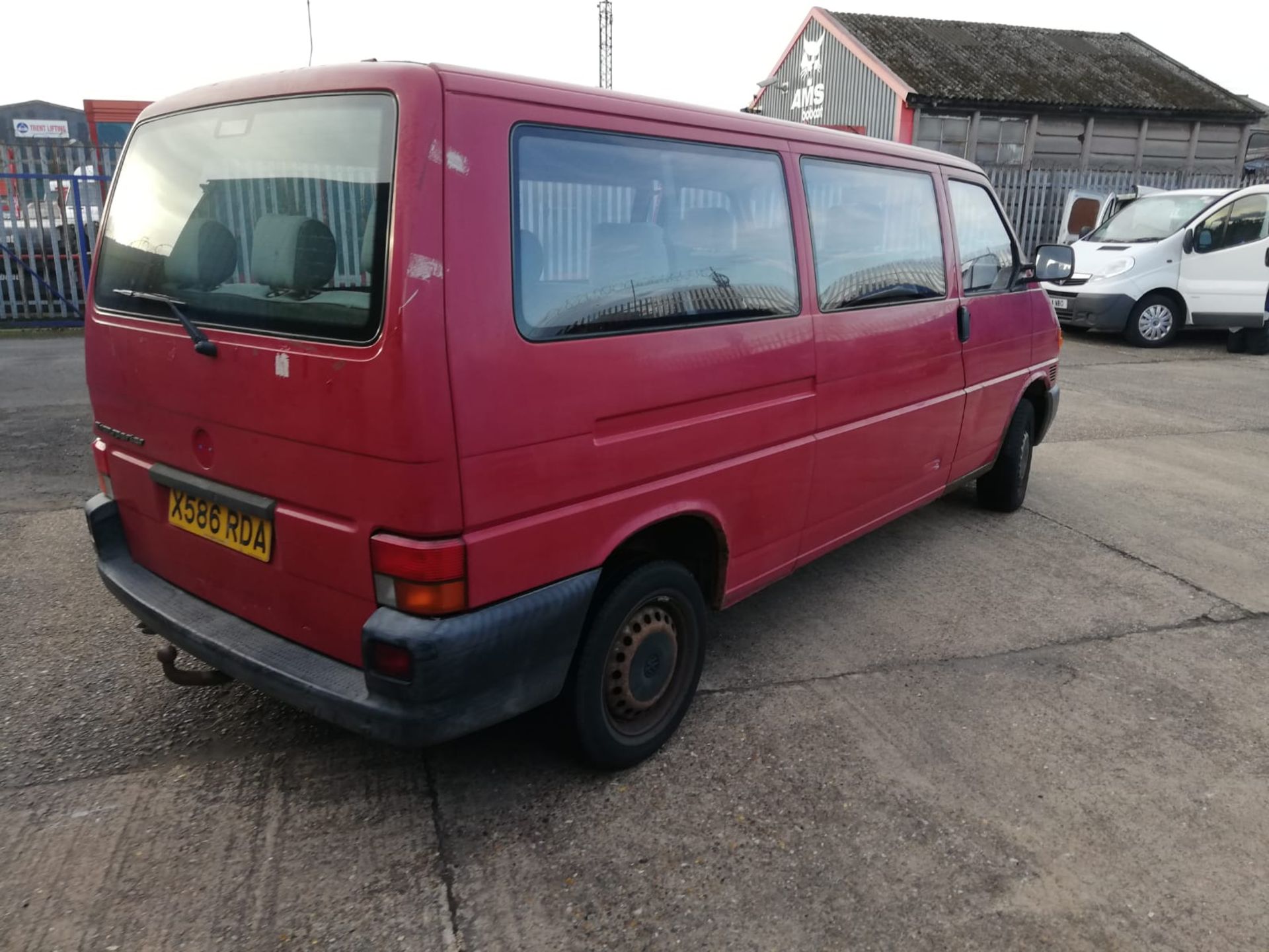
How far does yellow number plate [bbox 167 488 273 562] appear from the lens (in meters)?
2.47

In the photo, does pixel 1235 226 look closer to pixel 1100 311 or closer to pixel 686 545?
pixel 1100 311

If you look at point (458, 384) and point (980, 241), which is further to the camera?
point (980, 241)

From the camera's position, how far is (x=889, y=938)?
2201 millimetres

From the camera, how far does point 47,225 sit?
39.1 ft

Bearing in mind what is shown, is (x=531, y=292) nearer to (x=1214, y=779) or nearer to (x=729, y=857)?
(x=729, y=857)

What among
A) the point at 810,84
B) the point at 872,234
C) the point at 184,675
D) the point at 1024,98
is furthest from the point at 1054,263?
the point at 810,84

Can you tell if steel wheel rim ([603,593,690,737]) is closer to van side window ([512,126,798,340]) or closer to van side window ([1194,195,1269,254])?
van side window ([512,126,798,340])

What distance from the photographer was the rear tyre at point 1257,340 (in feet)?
40.4

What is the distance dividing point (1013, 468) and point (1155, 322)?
8.77 m

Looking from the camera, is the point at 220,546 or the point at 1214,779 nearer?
the point at 220,546

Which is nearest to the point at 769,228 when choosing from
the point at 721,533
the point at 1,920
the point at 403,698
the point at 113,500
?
the point at 721,533

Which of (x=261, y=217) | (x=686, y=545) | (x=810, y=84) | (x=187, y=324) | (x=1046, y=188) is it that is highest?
(x=810, y=84)

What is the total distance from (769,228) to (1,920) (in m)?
2.83

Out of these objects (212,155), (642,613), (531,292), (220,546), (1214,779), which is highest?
(212,155)
